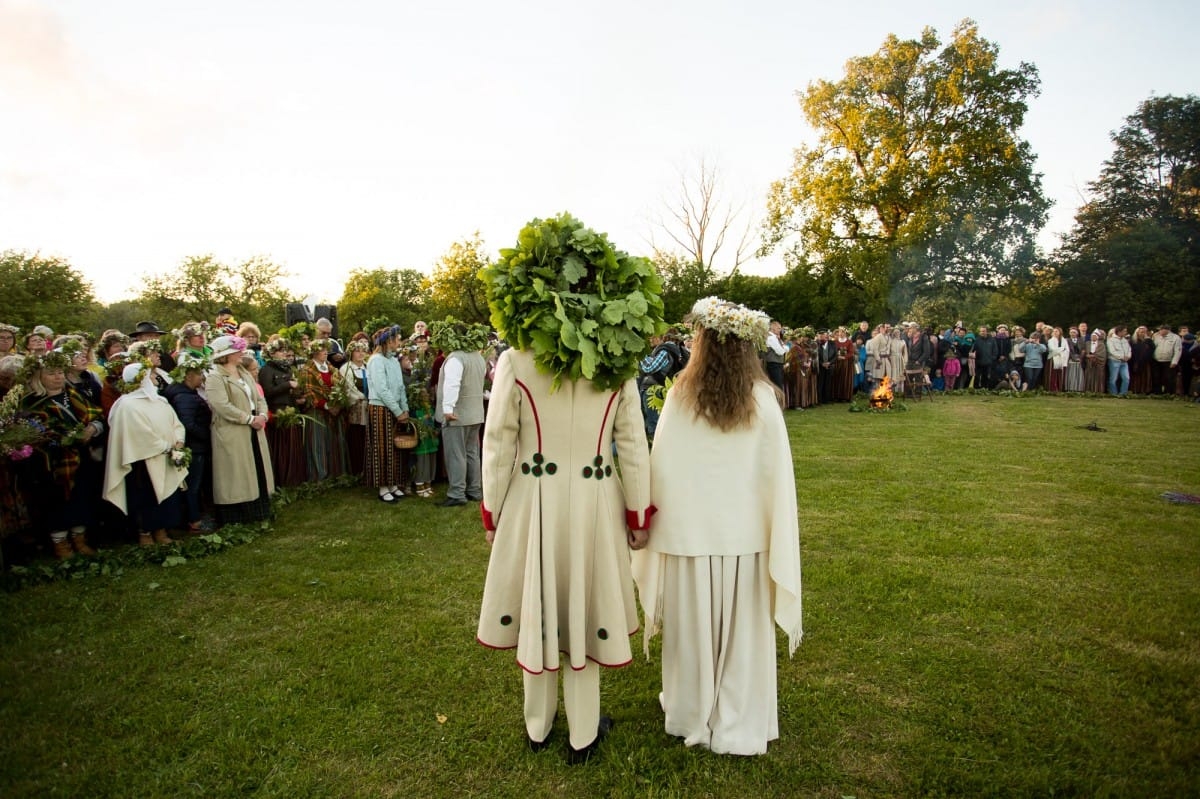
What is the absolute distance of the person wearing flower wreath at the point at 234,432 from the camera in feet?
Result: 22.3

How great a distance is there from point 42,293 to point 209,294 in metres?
21.6

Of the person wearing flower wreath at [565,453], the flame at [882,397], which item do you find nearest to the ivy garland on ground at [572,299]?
the person wearing flower wreath at [565,453]

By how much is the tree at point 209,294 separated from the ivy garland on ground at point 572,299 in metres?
48.2

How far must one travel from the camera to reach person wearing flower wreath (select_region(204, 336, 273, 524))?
22.3ft

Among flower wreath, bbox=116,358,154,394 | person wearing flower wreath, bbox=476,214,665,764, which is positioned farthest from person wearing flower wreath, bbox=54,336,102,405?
person wearing flower wreath, bbox=476,214,665,764

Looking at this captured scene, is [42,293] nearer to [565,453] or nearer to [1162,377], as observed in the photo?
[565,453]

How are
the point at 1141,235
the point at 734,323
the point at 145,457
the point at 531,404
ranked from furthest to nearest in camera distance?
1. the point at 1141,235
2. the point at 145,457
3. the point at 734,323
4. the point at 531,404

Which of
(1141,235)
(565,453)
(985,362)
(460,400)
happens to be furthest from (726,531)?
(1141,235)

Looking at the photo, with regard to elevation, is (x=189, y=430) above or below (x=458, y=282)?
below

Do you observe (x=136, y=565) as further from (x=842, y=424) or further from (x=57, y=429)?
(x=842, y=424)

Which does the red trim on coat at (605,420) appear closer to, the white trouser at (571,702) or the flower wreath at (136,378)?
the white trouser at (571,702)

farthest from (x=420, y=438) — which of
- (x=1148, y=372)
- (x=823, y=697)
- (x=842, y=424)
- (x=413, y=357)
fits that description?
(x=1148, y=372)

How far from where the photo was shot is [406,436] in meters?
8.40

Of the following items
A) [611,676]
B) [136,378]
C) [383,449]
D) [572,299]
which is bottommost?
[611,676]
